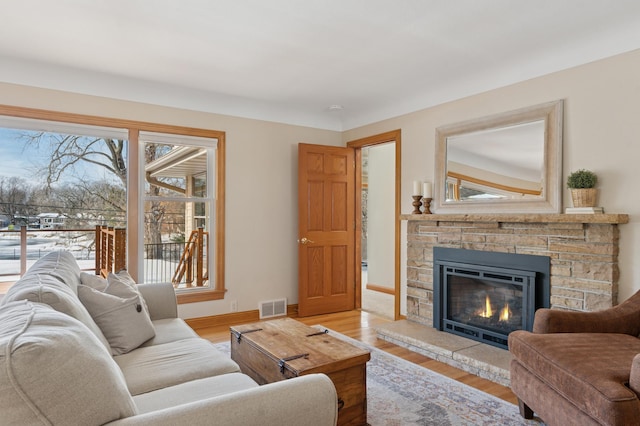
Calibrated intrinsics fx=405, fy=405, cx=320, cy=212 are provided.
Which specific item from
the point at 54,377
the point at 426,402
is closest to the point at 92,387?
the point at 54,377

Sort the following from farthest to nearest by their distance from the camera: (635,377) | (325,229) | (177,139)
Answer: (325,229) → (177,139) → (635,377)

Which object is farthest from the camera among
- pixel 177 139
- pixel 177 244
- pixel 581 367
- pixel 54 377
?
pixel 177 244

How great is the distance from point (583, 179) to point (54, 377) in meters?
3.28

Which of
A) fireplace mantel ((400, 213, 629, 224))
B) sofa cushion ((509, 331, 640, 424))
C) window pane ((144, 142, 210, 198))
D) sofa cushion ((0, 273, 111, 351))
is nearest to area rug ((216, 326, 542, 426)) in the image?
sofa cushion ((509, 331, 640, 424))

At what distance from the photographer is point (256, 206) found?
4766mm

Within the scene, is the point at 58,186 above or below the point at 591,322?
above

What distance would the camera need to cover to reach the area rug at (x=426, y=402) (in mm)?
2393

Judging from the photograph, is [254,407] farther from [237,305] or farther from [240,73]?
[237,305]

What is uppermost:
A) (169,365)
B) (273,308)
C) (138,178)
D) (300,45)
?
(300,45)

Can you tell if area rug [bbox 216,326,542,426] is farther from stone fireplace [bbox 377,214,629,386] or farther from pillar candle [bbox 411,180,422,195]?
pillar candle [bbox 411,180,422,195]

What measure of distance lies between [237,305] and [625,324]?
356cm

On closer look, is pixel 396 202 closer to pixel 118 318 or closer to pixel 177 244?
pixel 177 244

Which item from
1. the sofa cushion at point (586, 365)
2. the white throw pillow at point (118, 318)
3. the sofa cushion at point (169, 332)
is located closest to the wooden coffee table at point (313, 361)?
the sofa cushion at point (169, 332)

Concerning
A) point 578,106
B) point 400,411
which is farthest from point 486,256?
point 400,411
